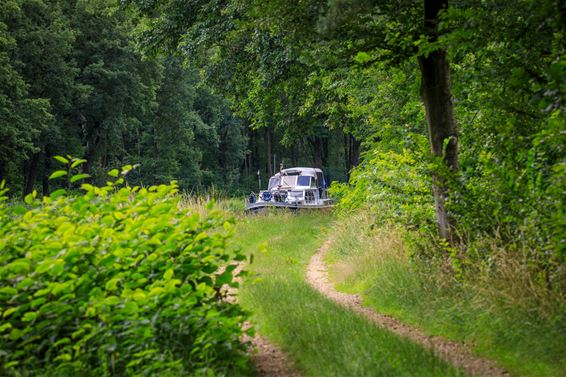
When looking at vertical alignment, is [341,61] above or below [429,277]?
above

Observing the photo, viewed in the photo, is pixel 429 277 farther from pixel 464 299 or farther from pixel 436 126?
pixel 436 126

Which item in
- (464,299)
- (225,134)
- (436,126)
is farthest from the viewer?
(225,134)

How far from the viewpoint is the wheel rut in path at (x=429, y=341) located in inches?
252

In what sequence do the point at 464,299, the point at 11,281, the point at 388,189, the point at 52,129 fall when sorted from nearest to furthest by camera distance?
the point at 11,281 < the point at 464,299 < the point at 388,189 < the point at 52,129

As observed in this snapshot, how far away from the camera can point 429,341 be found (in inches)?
295

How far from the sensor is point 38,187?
161 feet

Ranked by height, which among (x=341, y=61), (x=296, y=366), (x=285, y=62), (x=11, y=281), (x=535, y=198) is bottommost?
(x=296, y=366)

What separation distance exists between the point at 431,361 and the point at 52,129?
36451 mm

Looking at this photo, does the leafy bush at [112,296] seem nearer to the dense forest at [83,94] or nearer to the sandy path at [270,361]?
the sandy path at [270,361]

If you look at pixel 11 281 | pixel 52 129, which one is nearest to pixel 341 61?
pixel 11 281

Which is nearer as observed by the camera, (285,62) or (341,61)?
(341,61)

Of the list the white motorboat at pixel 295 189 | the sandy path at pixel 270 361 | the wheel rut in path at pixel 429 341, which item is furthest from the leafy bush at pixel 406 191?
the white motorboat at pixel 295 189

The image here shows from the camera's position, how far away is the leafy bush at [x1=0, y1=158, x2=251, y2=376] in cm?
505

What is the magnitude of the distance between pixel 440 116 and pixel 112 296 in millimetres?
5935
